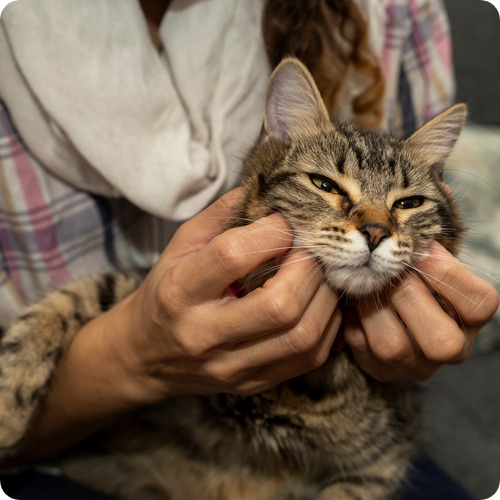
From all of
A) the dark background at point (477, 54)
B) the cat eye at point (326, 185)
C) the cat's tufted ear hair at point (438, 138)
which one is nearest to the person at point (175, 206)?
the cat eye at point (326, 185)

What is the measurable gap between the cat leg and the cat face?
45 centimetres

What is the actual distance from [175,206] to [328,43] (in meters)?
0.58

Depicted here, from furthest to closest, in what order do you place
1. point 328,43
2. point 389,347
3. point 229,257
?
point 328,43 < point 389,347 < point 229,257

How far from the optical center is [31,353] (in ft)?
2.87

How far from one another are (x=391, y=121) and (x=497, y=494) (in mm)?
1090

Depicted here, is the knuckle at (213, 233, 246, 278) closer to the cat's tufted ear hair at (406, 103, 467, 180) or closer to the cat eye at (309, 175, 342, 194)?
the cat eye at (309, 175, 342, 194)

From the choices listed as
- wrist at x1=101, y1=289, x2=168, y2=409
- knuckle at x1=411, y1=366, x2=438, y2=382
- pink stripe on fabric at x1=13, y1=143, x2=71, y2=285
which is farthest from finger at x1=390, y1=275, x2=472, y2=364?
pink stripe on fabric at x1=13, y1=143, x2=71, y2=285

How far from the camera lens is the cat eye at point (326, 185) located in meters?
0.78

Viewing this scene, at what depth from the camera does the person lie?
713 millimetres

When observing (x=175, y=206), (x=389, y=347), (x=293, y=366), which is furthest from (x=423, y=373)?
(x=175, y=206)

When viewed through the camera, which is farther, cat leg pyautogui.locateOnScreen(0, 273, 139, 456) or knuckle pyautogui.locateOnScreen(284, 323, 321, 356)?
cat leg pyautogui.locateOnScreen(0, 273, 139, 456)

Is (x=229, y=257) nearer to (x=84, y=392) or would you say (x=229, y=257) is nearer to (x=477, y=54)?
(x=84, y=392)

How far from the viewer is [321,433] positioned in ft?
2.89

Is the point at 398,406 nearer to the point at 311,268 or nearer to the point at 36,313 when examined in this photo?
the point at 311,268
